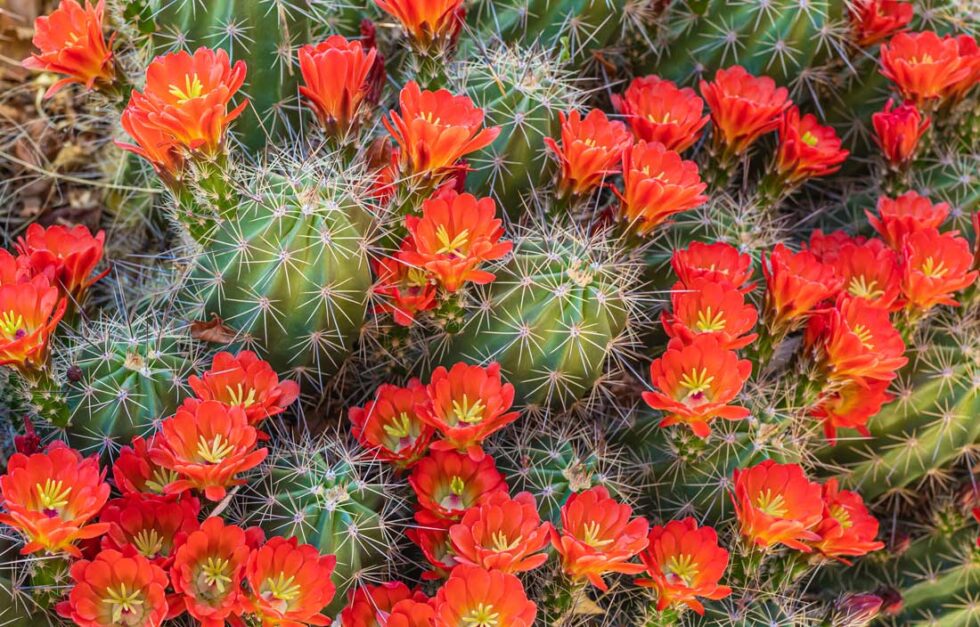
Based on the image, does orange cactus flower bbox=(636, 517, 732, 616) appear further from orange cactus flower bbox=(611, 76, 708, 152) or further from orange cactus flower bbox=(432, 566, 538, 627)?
orange cactus flower bbox=(611, 76, 708, 152)

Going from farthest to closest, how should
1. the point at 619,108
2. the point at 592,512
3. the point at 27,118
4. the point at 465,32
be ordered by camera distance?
the point at 27,118
the point at 465,32
the point at 619,108
the point at 592,512

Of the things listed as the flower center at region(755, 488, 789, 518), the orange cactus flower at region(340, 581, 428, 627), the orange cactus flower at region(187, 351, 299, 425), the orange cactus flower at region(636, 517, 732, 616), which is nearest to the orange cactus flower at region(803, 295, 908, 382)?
the flower center at region(755, 488, 789, 518)

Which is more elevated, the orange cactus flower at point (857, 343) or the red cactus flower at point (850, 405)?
the orange cactus flower at point (857, 343)

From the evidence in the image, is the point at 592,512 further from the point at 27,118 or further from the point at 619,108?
the point at 27,118

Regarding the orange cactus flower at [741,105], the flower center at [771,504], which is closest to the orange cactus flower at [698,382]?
the flower center at [771,504]

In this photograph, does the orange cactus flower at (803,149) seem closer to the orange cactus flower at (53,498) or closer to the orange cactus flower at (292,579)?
the orange cactus flower at (292,579)

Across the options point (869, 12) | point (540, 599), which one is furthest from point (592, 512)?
point (869, 12)

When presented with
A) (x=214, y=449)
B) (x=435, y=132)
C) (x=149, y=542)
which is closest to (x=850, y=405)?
(x=435, y=132)

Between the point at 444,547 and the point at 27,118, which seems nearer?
the point at 444,547
